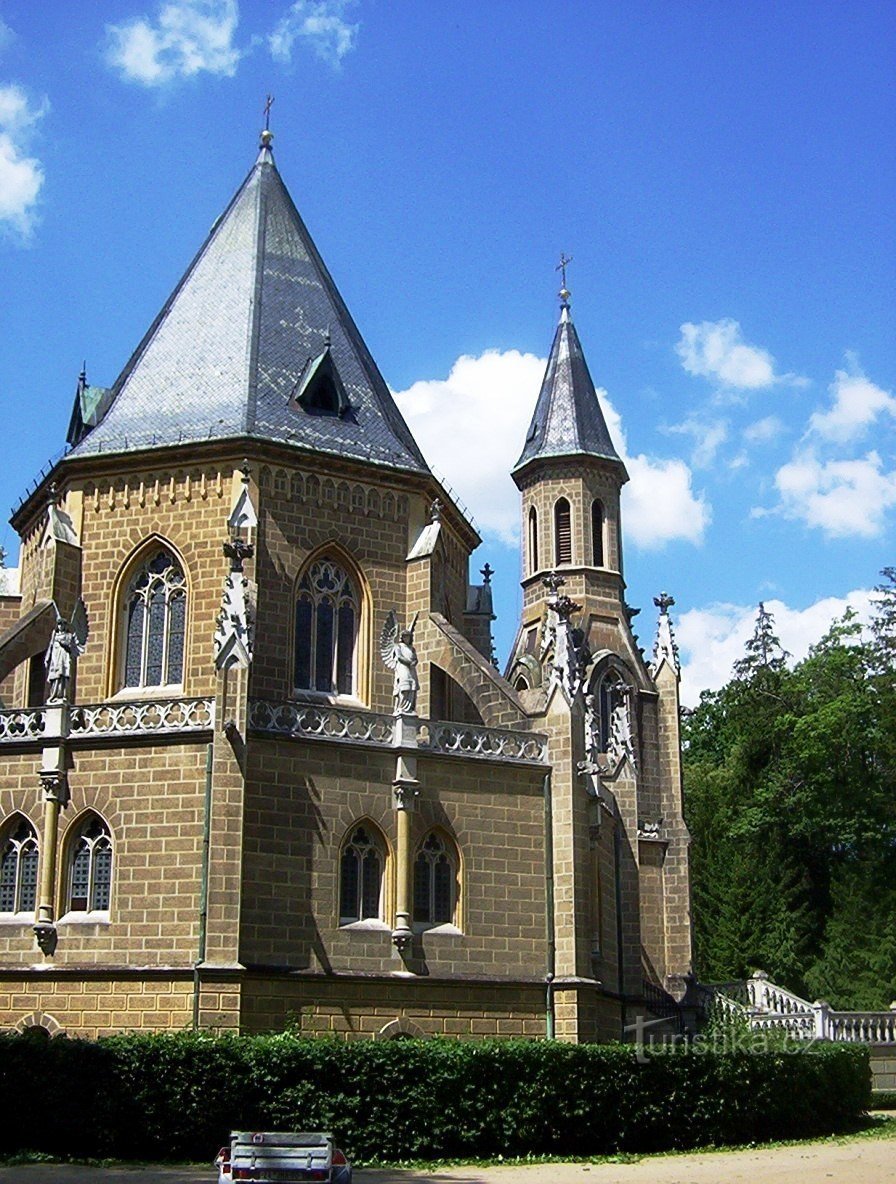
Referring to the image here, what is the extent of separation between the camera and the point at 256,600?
30.9 meters

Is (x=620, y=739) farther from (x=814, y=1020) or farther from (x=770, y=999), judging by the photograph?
(x=770, y=999)

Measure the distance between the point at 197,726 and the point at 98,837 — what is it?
280 cm

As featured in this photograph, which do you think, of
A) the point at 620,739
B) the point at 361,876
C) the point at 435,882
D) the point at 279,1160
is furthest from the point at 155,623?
the point at 279,1160

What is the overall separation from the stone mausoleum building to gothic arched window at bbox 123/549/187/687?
5 centimetres

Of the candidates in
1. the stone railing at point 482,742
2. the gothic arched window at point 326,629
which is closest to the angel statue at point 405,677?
the stone railing at point 482,742

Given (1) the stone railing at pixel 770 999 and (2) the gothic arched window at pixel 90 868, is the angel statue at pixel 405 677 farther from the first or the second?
(1) the stone railing at pixel 770 999

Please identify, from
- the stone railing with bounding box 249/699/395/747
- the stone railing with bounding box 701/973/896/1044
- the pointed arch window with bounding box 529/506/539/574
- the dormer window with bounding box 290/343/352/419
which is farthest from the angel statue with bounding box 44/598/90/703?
the pointed arch window with bounding box 529/506/539/574

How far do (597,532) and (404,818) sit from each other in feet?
70.1

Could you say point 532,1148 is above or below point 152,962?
below

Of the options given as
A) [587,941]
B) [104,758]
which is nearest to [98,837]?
[104,758]

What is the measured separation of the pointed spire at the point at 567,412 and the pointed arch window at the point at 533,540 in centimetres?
161

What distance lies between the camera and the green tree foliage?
53656 mm

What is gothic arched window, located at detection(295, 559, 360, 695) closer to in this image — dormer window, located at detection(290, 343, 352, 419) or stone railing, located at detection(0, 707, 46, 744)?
dormer window, located at detection(290, 343, 352, 419)

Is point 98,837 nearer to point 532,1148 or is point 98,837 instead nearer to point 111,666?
point 111,666
